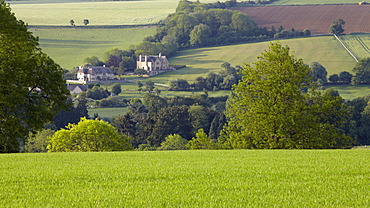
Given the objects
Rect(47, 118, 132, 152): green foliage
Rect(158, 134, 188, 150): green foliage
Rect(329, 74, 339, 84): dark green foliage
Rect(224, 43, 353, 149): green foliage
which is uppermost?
Rect(224, 43, 353, 149): green foliage

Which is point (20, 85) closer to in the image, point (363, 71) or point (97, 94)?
point (97, 94)

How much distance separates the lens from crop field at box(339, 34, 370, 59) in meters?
140

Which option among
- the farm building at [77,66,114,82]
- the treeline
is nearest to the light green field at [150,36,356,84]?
the treeline

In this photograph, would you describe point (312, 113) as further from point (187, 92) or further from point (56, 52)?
point (56, 52)

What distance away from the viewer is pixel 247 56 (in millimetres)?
152375

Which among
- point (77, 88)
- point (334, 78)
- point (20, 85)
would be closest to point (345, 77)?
point (334, 78)

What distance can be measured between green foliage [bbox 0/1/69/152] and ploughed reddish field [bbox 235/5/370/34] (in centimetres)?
14390

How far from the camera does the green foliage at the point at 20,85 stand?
3259 centimetres

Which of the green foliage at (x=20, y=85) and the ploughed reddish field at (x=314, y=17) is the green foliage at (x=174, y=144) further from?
the ploughed reddish field at (x=314, y=17)

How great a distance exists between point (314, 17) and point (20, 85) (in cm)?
15887

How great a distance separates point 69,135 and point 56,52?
420 ft

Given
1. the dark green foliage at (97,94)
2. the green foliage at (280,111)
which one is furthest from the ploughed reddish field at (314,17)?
the green foliage at (280,111)

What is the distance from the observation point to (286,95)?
39344 millimetres

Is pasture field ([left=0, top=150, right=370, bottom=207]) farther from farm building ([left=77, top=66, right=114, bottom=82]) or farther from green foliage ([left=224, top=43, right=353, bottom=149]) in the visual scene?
farm building ([left=77, top=66, right=114, bottom=82])
